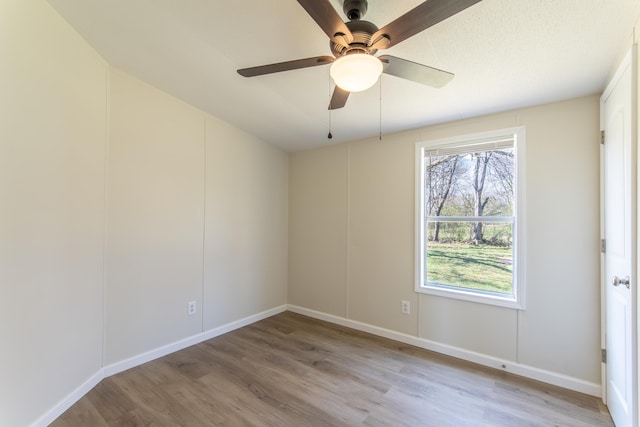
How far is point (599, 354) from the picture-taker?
2.09m

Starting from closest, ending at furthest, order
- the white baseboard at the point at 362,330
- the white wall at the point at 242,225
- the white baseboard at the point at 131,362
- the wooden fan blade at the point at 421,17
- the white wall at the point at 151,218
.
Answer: the wooden fan blade at the point at 421,17 < the white baseboard at the point at 131,362 < the white baseboard at the point at 362,330 < the white wall at the point at 151,218 < the white wall at the point at 242,225

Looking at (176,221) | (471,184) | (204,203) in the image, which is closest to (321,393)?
(176,221)

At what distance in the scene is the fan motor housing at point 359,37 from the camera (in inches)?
48.8

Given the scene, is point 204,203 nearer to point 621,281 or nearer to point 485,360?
point 485,360

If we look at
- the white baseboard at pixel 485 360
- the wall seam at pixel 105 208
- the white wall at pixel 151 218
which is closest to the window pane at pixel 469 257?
the white baseboard at pixel 485 360

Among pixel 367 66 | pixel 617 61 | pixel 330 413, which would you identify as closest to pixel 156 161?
pixel 367 66

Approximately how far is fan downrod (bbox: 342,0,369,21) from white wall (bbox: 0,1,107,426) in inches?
67.3

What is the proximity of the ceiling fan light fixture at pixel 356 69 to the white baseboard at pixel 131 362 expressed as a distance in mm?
2527

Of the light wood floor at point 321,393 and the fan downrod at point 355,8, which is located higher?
the fan downrod at point 355,8

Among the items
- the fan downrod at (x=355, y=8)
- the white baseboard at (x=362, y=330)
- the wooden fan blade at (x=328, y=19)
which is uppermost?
the fan downrod at (x=355, y=8)

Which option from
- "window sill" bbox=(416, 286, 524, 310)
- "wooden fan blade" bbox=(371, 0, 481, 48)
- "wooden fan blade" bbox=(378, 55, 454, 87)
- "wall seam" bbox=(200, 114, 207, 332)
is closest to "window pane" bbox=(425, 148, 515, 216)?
"window sill" bbox=(416, 286, 524, 310)

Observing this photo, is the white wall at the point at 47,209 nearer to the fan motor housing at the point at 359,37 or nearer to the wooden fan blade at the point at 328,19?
the wooden fan blade at the point at 328,19

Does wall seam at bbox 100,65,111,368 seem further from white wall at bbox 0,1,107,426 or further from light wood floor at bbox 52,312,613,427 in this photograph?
light wood floor at bbox 52,312,613,427

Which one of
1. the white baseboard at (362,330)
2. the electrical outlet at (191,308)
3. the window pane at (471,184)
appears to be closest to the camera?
the white baseboard at (362,330)
